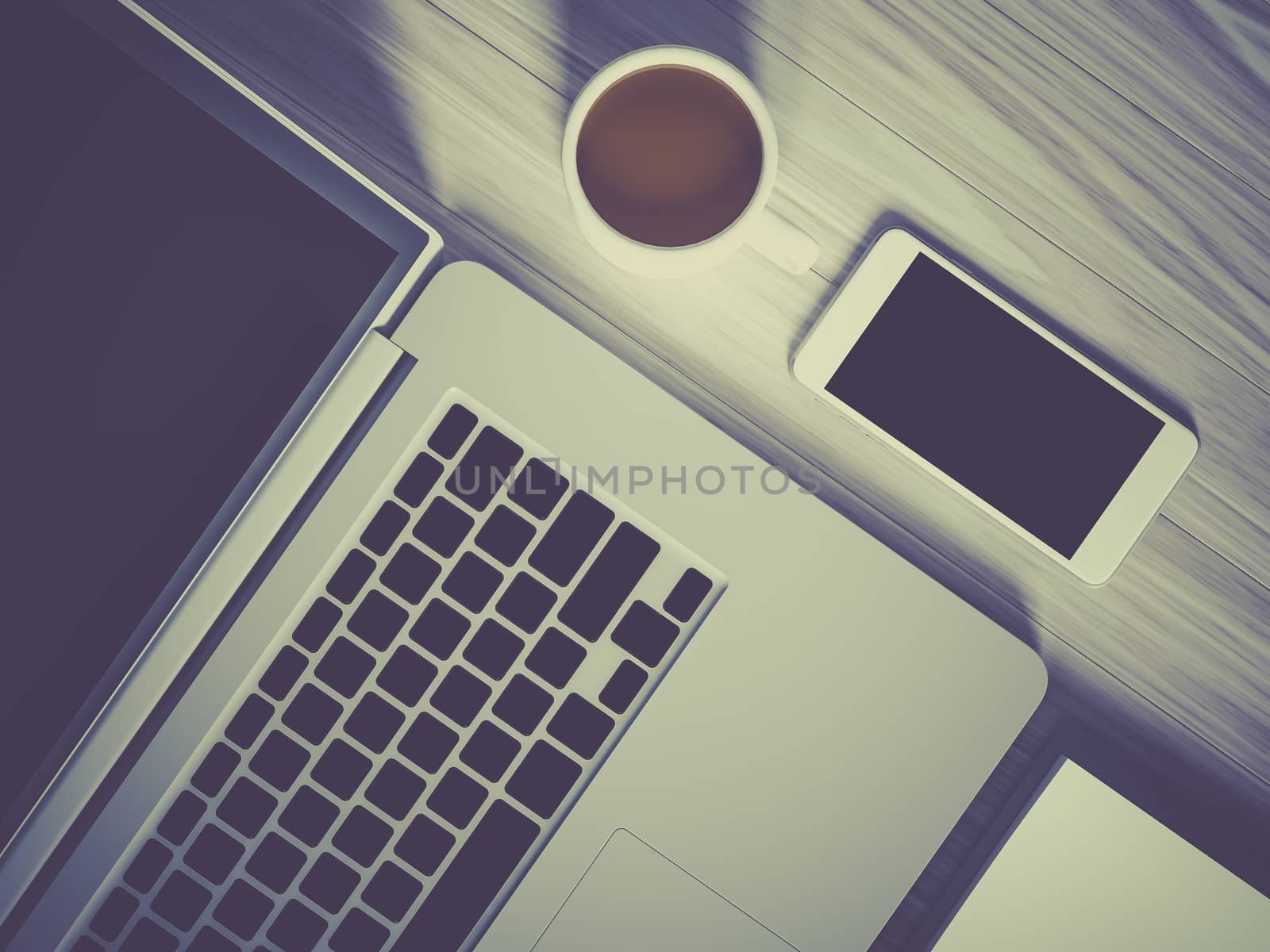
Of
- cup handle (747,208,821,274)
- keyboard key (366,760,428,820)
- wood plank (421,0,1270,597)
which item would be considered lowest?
keyboard key (366,760,428,820)

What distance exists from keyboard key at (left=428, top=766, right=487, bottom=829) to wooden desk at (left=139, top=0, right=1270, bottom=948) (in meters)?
0.30

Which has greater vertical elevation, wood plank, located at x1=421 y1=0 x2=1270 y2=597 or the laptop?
wood plank, located at x1=421 y1=0 x2=1270 y2=597

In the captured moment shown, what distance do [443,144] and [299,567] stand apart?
31 cm

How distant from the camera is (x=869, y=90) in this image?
0.58 m

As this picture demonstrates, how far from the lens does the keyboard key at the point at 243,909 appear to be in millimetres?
506

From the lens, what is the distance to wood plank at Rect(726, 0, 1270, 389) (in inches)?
22.7

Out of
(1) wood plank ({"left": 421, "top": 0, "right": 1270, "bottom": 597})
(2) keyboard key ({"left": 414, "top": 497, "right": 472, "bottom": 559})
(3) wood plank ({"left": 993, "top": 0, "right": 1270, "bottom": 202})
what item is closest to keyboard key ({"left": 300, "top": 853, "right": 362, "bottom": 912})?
(2) keyboard key ({"left": 414, "top": 497, "right": 472, "bottom": 559})

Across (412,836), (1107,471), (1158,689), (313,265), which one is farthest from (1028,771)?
(313,265)

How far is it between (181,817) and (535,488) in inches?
11.8

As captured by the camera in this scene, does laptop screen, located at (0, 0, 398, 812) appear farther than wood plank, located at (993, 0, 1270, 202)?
No

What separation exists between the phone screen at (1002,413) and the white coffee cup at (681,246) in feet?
0.33

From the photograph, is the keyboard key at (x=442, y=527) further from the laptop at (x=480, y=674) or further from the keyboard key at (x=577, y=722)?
the keyboard key at (x=577, y=722)

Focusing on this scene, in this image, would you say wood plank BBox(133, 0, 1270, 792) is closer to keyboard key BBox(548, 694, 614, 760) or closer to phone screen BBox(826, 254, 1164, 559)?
phone screen BBox(826, 254, 1164, 559)

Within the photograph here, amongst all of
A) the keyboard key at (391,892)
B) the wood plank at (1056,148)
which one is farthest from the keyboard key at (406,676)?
the wood plank at (1056,148)
